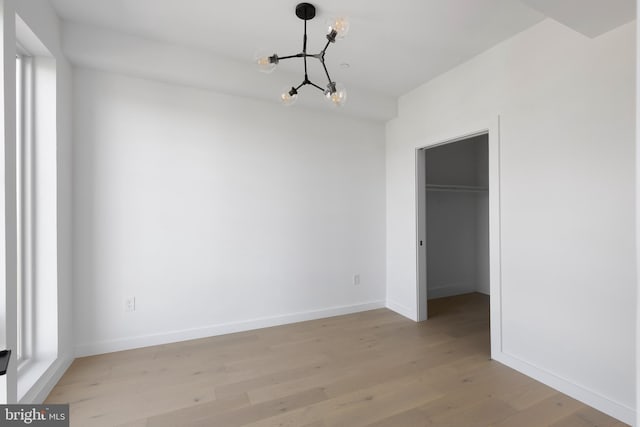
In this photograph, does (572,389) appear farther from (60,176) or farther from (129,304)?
(60,176)

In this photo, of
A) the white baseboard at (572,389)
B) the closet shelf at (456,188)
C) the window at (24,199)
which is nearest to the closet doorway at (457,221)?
the closet shelf at (456,188)

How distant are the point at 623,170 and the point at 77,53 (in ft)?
13.5

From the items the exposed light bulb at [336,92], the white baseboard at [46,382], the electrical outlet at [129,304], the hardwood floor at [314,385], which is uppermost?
the exposed light bulb at [336,92]

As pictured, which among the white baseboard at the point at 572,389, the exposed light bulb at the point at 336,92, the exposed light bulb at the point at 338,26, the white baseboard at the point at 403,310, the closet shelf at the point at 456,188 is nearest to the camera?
the exposed light bulb at the point at 338,26

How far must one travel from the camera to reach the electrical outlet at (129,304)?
2732mm

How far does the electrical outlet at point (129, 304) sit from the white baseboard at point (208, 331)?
0.90 ft

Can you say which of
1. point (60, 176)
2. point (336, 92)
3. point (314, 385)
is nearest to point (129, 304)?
point (60, 176)

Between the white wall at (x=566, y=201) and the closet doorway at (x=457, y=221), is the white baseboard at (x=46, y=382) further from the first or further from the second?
the closet doorway at (x=457, y=221)

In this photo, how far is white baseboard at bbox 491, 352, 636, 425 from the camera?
71.0 inches

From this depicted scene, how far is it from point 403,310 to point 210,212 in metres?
2.65

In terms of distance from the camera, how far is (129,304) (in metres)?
2.74

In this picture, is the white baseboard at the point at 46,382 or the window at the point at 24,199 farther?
the window at the point at 24,199

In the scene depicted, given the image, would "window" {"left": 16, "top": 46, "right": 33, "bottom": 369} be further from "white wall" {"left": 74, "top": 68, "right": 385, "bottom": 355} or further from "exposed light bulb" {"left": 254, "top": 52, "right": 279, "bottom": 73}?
"exposed light bulb" {"left": 254, "top": 52, "right": 279, "bottom": 73}

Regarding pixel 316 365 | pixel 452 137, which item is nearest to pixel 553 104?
pixel 452 137
